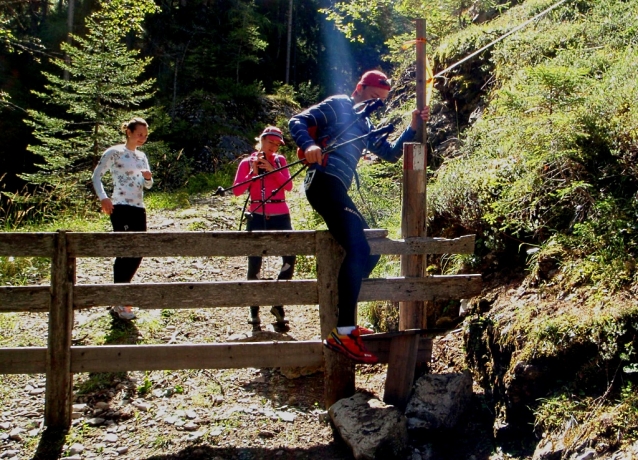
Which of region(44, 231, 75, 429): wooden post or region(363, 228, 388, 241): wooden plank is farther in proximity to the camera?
region(363, 228, 388, 241): wooden plank

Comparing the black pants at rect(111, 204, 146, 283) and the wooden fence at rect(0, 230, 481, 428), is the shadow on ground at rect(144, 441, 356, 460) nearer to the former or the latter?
the wooden fence at rect(0, 230, 481, 428)

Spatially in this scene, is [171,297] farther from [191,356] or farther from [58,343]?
[58,343]

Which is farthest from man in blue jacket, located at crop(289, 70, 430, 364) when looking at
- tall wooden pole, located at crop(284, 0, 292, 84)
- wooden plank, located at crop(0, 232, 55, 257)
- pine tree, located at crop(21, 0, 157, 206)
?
tall wooden pole, located at crop(284, 0, 292, 84)

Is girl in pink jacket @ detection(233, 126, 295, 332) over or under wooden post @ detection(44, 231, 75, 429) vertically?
over

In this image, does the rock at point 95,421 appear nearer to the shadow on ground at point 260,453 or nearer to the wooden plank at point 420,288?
the shadow on ground at point 260,453

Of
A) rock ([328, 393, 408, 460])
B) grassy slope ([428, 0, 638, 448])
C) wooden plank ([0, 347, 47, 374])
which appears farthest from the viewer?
wooden plank ([0, 347, 47, 374])

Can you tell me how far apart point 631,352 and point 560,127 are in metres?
2.59

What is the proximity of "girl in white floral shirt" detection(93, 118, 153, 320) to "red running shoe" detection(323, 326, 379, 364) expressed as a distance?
8.55ft

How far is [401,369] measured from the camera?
442 centimetres

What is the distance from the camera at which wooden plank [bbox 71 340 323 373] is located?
442 centimetres

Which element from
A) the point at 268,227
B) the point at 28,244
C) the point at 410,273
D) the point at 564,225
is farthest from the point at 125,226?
the point at 564,225

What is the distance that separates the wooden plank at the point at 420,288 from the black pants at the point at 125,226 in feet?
8.73

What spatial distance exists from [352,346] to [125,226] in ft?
9.91

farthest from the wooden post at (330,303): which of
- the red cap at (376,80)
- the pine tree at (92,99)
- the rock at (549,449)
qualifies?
the pine tree at (92,99)
